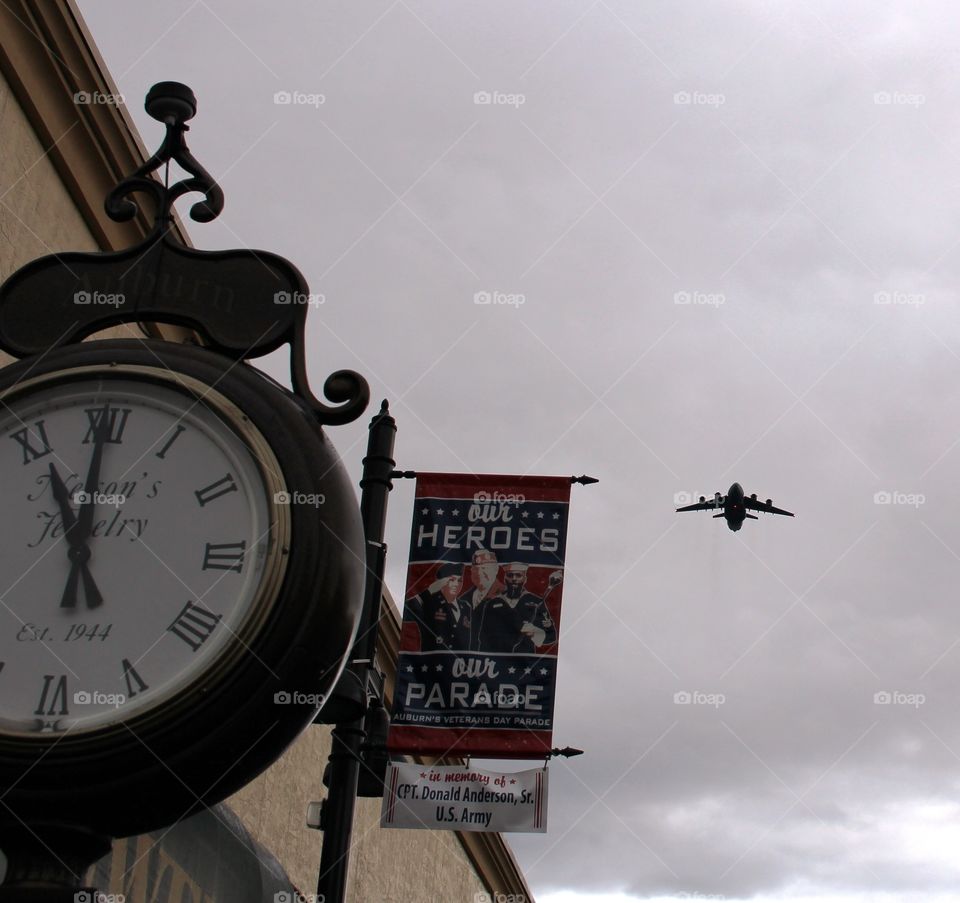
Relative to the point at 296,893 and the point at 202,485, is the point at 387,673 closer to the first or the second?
the point at 296,893

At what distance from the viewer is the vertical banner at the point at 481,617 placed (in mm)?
8492

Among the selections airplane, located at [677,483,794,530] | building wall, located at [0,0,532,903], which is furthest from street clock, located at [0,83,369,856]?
airplane, located at [677,483,794,530]

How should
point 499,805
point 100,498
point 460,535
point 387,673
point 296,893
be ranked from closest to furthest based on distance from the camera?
1. point 100,498
2. point 460,535
3. point 499,805
4. point 296,893
5. point 387,673

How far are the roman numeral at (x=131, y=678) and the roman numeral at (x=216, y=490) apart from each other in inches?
11.4

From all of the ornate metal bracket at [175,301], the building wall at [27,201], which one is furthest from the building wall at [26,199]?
the ornate metal bracket at [175,301]

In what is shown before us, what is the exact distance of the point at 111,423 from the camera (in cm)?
233

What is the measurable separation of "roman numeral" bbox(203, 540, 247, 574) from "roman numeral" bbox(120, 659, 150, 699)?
19 cm

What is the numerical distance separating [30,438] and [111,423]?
0.46 feet

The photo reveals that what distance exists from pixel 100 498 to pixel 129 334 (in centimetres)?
640

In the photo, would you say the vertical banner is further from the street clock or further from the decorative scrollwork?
the street clock

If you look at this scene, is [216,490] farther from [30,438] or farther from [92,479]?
[30,438]

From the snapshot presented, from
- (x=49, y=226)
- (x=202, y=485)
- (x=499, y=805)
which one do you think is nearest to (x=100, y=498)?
(x=202, y=485)

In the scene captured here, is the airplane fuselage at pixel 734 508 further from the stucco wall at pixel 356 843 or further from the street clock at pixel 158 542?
the street clock at pixel 158 542

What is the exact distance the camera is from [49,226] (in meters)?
8.14
